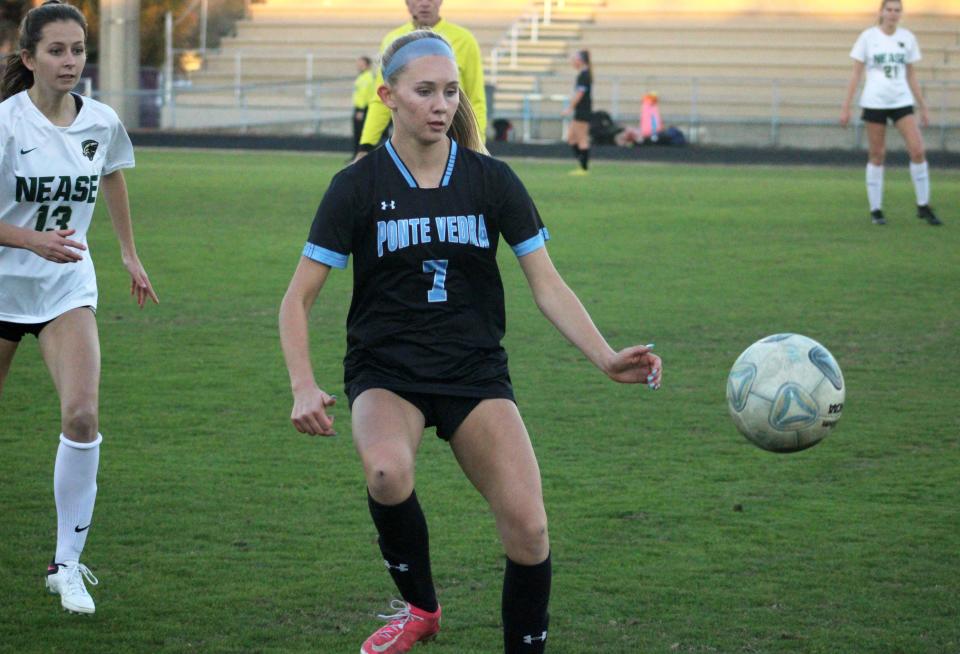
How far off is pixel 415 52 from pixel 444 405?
994 mm

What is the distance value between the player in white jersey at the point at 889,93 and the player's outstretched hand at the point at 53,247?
1174 cm

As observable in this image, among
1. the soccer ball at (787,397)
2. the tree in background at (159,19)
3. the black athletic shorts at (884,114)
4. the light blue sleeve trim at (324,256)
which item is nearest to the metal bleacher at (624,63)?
the tree in background at (159,19)

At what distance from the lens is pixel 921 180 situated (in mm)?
15297

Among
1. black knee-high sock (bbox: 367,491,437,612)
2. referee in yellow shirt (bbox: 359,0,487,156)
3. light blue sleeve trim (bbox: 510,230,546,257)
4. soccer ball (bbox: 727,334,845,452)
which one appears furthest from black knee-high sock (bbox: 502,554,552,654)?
referee in yellow shirt (bbox: 359,0,487,156)

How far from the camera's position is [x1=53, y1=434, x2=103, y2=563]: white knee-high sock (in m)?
4.66

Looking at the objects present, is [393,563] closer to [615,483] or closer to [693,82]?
[615,483]

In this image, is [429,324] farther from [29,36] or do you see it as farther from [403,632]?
[29,36]

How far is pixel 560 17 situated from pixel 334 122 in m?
6.54

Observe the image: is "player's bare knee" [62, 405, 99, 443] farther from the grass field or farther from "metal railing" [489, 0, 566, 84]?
"metal railing" [489, 0, 566, 84]

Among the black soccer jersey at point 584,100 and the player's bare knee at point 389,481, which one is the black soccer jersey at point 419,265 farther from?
the black soccer jersey at point 584,100

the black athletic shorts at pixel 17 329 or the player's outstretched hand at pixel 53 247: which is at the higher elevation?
the player's outstretched hand at pixel 53 247

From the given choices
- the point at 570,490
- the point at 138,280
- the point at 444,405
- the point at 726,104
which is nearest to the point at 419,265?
the point at 444,405

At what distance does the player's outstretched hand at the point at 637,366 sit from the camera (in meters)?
3.77

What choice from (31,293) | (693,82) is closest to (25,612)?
(31,293)
